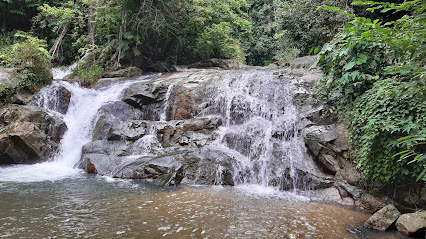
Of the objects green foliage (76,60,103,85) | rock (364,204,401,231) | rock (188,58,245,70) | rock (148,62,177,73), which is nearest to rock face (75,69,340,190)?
rock (364,204,401,231)

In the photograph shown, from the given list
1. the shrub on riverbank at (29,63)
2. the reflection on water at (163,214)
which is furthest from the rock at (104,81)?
the reflection on water at (163,214)

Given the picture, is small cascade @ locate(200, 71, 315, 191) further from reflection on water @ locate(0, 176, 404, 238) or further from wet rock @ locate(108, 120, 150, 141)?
wet rock @ locate(108, 120, 150, 141)

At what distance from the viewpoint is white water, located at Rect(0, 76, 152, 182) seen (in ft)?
26.0

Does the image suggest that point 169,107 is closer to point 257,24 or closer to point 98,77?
point 98,77

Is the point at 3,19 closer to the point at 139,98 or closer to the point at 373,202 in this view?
the point at 139,98

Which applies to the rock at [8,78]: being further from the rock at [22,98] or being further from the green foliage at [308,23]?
the green foliage at [308,23]

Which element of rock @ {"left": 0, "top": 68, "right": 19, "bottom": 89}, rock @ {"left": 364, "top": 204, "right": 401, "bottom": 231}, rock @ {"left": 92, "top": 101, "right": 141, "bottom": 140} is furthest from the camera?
rock @ {"left": 0, "top": 68, "right": 19, "bottom": 89}

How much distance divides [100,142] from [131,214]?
220 inches

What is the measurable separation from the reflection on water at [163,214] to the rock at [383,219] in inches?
7.6

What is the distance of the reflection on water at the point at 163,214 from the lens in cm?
403

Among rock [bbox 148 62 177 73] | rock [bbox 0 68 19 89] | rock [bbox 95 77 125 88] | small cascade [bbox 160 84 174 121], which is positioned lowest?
small cascade [bbox 160 84 174 121]

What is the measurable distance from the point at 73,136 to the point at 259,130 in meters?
7.44

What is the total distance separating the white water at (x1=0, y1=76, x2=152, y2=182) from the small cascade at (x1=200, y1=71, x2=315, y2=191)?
4.80 meters

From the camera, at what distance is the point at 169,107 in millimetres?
11336
